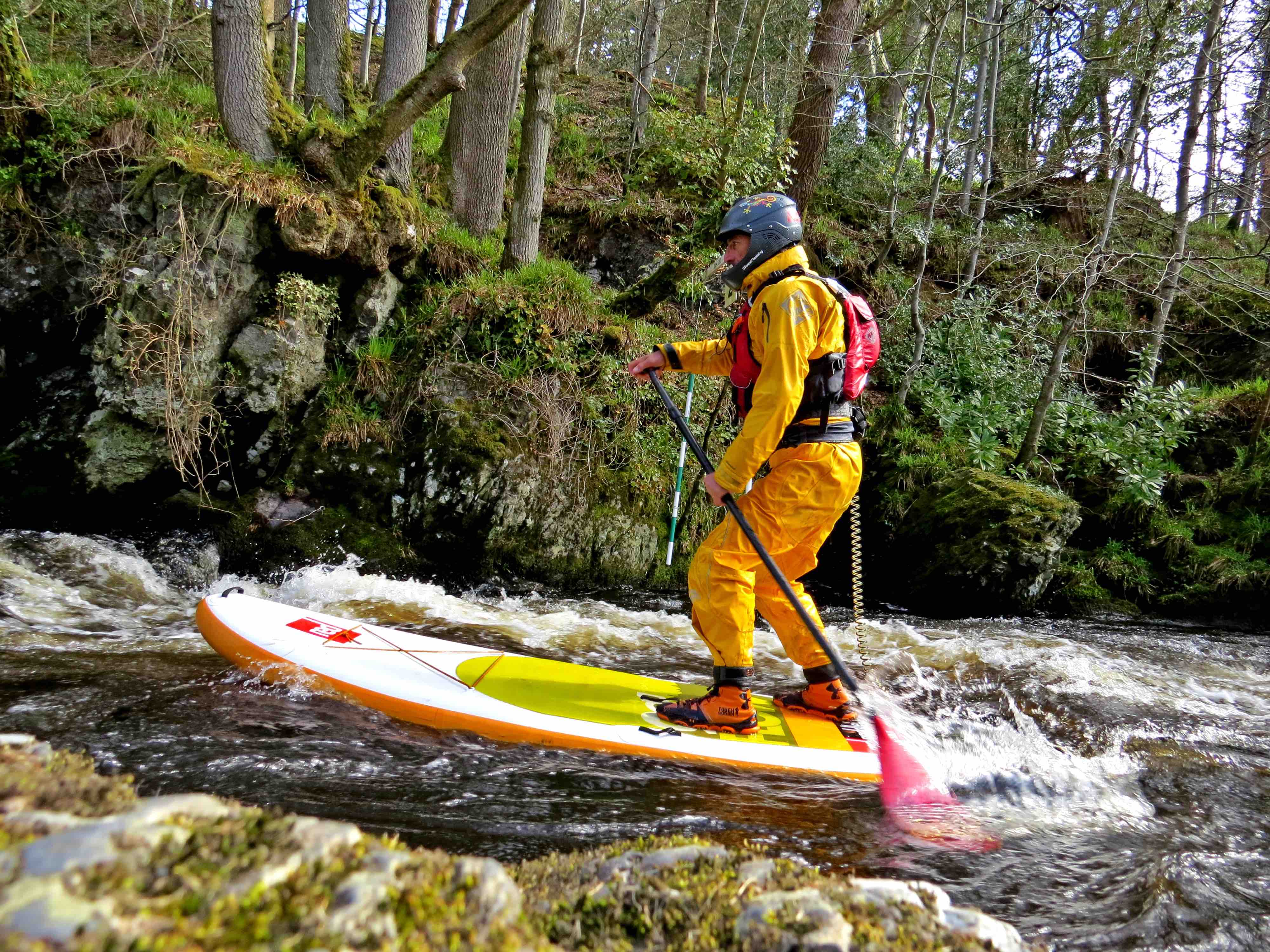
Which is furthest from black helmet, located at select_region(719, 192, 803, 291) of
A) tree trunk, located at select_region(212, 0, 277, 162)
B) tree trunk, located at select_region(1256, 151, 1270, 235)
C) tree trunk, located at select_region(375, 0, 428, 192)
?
tree trunk, located at select_region(375, 0, 428, 192)

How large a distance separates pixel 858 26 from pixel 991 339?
622cm

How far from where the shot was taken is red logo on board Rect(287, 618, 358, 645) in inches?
166

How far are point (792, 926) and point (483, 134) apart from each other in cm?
846

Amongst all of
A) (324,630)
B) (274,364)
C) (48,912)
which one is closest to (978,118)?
(274,364)

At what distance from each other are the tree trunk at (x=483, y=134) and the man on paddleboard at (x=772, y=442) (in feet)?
17.1

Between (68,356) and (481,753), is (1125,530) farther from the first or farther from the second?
(68,356)

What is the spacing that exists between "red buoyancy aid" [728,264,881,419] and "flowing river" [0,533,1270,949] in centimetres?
185

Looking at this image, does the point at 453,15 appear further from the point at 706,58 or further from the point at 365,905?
the point at 365,905

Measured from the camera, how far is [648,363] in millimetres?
4344

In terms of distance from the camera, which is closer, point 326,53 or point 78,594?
point 78,594

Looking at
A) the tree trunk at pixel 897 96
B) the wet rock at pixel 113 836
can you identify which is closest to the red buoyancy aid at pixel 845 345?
the wet rock at pixel 113 836

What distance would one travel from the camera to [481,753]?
3479 mm

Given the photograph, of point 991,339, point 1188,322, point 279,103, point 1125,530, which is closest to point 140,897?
point 279,103

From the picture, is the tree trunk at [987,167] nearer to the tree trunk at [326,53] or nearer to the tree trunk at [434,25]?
the tree trunk at [326,53]
